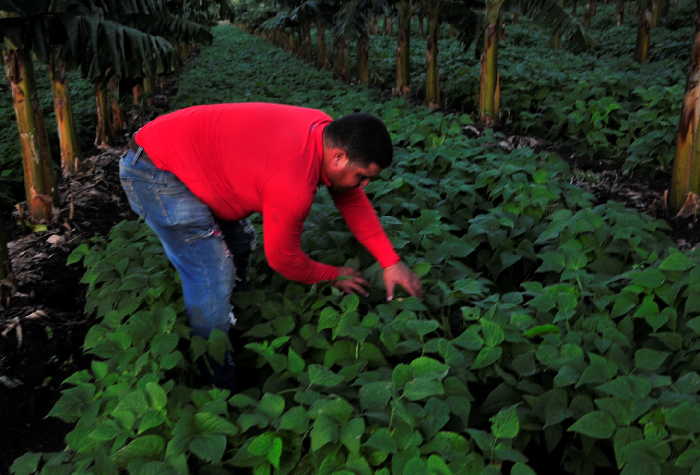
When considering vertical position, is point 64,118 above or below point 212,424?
above

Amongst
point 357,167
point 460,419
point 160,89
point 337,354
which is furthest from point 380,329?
point 160,89

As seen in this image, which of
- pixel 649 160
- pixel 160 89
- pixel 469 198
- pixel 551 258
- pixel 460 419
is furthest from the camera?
pixel 160 89

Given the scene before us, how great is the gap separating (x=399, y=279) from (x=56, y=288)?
9.62ft

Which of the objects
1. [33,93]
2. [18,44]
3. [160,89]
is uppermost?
[18,44]

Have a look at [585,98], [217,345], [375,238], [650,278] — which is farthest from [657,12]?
[217,345]

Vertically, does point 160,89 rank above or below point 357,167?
below

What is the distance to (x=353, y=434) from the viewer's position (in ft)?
6.12

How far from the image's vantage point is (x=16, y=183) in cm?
675

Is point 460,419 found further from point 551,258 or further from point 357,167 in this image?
point 551,258

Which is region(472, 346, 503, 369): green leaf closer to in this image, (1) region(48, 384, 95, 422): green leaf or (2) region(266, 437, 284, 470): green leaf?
(2) region(266, 437, 284, 470): green leaf

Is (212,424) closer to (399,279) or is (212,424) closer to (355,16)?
(399,279)

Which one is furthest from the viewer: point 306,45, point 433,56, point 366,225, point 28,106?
point 306,45

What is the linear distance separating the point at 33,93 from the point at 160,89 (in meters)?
10.7

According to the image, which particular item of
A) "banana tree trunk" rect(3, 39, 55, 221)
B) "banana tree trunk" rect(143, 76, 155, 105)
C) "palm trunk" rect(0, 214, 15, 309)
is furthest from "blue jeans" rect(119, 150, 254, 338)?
"banana tree trunk" rect(143, 76, 155, 105)
